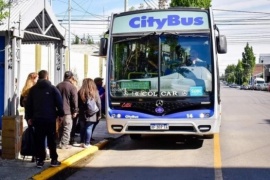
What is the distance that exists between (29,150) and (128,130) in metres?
2.89

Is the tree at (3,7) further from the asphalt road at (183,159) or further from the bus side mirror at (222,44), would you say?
the bus side mirror at (222,44)

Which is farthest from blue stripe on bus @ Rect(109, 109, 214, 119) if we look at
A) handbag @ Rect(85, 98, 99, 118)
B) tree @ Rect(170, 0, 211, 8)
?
tree @ Rect(170, 0, 211, 8)

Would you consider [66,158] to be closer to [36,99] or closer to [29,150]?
[29,150]

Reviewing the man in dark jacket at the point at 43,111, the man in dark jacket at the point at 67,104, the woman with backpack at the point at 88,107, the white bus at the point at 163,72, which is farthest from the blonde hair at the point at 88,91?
the man in dark jacket at the point at 43,111

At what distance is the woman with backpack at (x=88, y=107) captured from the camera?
1026cm

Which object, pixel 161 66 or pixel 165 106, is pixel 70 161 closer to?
pixel 165 106

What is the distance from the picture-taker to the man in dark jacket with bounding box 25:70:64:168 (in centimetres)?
763

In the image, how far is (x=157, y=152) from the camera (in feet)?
33.2

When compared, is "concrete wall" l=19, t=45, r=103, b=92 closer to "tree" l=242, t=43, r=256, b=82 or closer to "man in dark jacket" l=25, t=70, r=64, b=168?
"man in dark jacket" l=25, t=70, r=64, b=168

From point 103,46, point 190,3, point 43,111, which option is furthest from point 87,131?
point 190,3

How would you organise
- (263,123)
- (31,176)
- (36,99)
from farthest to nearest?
(263,123), (36,99), (31,176)

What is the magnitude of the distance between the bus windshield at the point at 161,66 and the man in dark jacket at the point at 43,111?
280cm

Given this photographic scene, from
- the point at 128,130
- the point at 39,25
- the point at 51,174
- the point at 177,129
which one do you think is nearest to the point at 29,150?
the point at 51,174

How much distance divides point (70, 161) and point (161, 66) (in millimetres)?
3223
